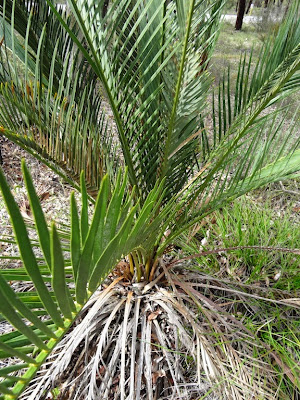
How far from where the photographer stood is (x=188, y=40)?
1.03 metres

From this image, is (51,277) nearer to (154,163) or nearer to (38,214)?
(38,214)

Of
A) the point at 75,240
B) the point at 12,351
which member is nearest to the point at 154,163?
the point at 75,240

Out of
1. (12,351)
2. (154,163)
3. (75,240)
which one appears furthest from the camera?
(154,163)

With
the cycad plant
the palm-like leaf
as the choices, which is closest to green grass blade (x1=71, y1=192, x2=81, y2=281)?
the palm-like leaf

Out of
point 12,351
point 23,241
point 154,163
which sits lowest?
point 12,351

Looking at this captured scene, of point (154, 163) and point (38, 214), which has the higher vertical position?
point (154, 163)

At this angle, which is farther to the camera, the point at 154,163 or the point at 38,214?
the point at 154,163

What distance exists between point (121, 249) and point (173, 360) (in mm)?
711

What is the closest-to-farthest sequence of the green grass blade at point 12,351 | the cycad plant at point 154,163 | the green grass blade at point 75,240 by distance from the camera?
the green grass blade at point 12,351 → the green grass blade at point 75,240 → the cycad plant at point 154,163

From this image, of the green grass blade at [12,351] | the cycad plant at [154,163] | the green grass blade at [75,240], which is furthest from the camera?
the cycad plant at [154,163]

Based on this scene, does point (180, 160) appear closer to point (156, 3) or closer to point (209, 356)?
point (156, 3)

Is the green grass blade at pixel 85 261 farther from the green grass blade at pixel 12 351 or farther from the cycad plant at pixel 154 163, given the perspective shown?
the cycad plant at pixel 154 163

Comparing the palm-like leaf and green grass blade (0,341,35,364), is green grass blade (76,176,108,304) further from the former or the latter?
green grass blade (0,341,35,364)

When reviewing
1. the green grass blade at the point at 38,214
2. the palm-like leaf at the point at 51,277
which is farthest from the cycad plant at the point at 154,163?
the green grass blade at the point at 38,214
